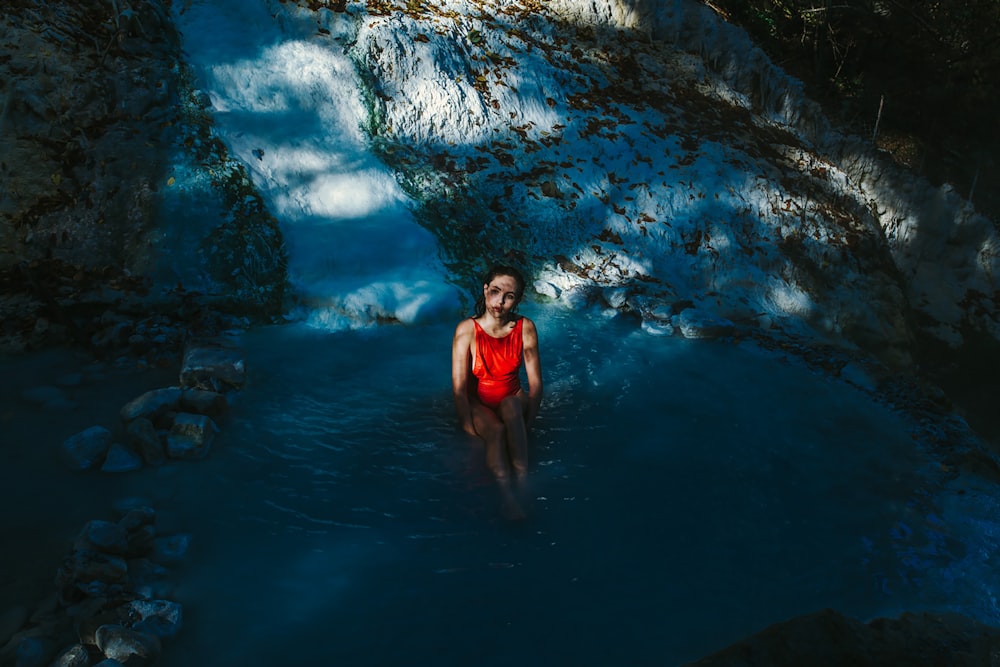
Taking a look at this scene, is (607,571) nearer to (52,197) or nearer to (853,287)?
(52,197)

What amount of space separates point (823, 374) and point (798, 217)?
2.80 meters

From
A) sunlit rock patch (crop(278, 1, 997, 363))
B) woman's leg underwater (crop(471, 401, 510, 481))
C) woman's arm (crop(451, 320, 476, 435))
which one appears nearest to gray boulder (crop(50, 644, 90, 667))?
woman's leg underwater (crop(471, 401, 510, 481))

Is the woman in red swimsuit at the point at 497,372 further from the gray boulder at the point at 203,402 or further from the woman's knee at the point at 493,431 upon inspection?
the gray boulder at the point at 203,402

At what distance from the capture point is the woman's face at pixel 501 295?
399 centimetres

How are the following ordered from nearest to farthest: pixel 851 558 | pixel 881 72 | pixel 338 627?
pixel 338 627 → pixel 851 558 → pixel 881 72

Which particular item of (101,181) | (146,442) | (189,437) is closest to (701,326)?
(189,437)

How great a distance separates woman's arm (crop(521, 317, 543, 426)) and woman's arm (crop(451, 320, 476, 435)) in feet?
1.13

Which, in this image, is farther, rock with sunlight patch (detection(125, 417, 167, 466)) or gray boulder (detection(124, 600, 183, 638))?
rock with sunlight patch (detection(125, 417, 167, 466))

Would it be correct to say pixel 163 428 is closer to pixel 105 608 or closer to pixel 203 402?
pixel 203 402

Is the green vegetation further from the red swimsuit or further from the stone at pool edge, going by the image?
the stone at pool edge

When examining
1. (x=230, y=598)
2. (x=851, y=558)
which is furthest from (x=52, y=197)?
(x=851, y=558)

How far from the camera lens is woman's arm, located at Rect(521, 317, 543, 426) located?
4.32 meters

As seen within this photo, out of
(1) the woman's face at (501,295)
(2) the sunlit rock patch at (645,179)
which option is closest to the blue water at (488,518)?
(1) the woman's face at (501,295)

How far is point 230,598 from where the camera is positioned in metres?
3.02
